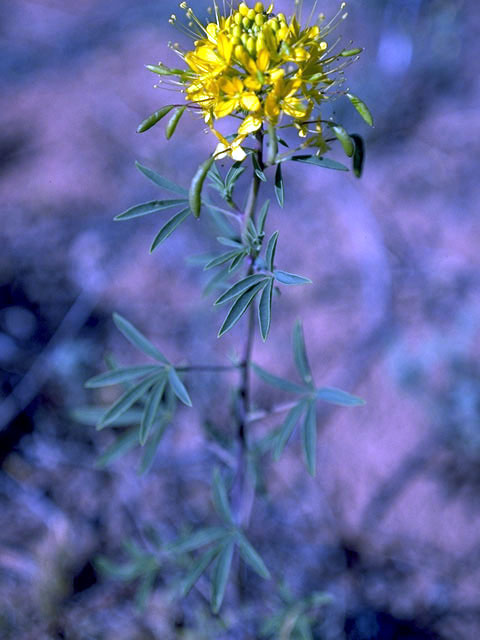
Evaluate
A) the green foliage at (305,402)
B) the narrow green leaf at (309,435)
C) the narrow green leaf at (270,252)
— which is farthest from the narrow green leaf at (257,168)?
the narrow green leaf at (309,435)

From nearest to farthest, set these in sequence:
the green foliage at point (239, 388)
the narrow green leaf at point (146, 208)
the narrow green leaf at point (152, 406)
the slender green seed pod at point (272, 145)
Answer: the slender green seed pod at point (272, 145)
the green foliage at point (239, 388)
the narrow green leaf at point (146, 208)
the narrow green leaf at point (152, 406)

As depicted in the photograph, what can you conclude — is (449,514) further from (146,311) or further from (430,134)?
(430,134)

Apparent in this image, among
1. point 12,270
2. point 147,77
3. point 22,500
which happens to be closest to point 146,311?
point 12,270

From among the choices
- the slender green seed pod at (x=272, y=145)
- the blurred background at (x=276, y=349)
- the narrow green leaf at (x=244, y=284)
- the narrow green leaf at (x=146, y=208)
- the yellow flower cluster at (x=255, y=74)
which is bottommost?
the blurred background at (x=276, y=349)

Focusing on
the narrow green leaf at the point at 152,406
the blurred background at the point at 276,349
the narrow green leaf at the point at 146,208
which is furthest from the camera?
the blurred background at the point at 276,349

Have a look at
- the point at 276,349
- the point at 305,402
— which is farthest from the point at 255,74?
the point at 276,349

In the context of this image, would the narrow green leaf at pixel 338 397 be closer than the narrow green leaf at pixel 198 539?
Yes

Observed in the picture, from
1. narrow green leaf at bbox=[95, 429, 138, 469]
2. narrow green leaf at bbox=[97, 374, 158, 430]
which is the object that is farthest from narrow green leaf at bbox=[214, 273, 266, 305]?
narrow green leaf at bbox=[95, 429, 138, 469]

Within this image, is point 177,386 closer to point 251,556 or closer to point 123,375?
point 123,375

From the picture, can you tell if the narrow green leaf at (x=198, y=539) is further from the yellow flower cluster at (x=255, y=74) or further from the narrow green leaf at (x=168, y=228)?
the yellow flower cluster at (x=255, y=74)
